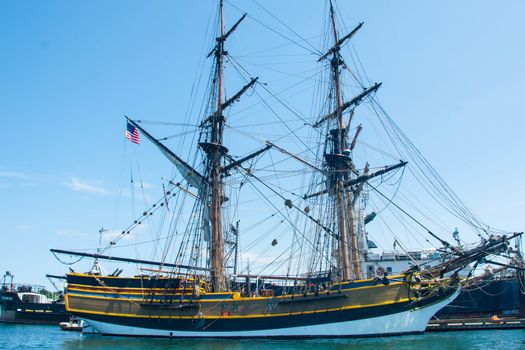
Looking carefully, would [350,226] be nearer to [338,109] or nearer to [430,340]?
[338,109]

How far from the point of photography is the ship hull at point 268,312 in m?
25.3

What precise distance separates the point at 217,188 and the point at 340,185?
396 inches

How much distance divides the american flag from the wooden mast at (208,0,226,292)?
6.17 m

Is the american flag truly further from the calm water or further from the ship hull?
the calm water

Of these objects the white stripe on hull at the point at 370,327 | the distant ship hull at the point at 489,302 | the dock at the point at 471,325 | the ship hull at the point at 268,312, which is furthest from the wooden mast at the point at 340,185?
the distant ship hull at the point at 489,302

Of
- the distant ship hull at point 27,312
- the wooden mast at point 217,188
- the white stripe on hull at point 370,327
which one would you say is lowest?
the distant ship hull at point 27,312

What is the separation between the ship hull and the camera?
25.3m

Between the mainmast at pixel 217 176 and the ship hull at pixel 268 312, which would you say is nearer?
the ship hull at pixel 268 312

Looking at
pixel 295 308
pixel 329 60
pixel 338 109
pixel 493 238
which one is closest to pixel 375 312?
pixel 295 308

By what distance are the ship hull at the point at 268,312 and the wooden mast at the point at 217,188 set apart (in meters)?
2.97

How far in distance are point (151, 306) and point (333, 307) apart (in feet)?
42.7

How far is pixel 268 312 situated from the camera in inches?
1079

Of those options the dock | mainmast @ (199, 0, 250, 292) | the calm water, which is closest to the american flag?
mainmast @ (199, 0, 250, 292)

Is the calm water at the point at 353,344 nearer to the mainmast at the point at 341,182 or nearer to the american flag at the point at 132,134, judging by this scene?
the mainmast at the point at 341,182
